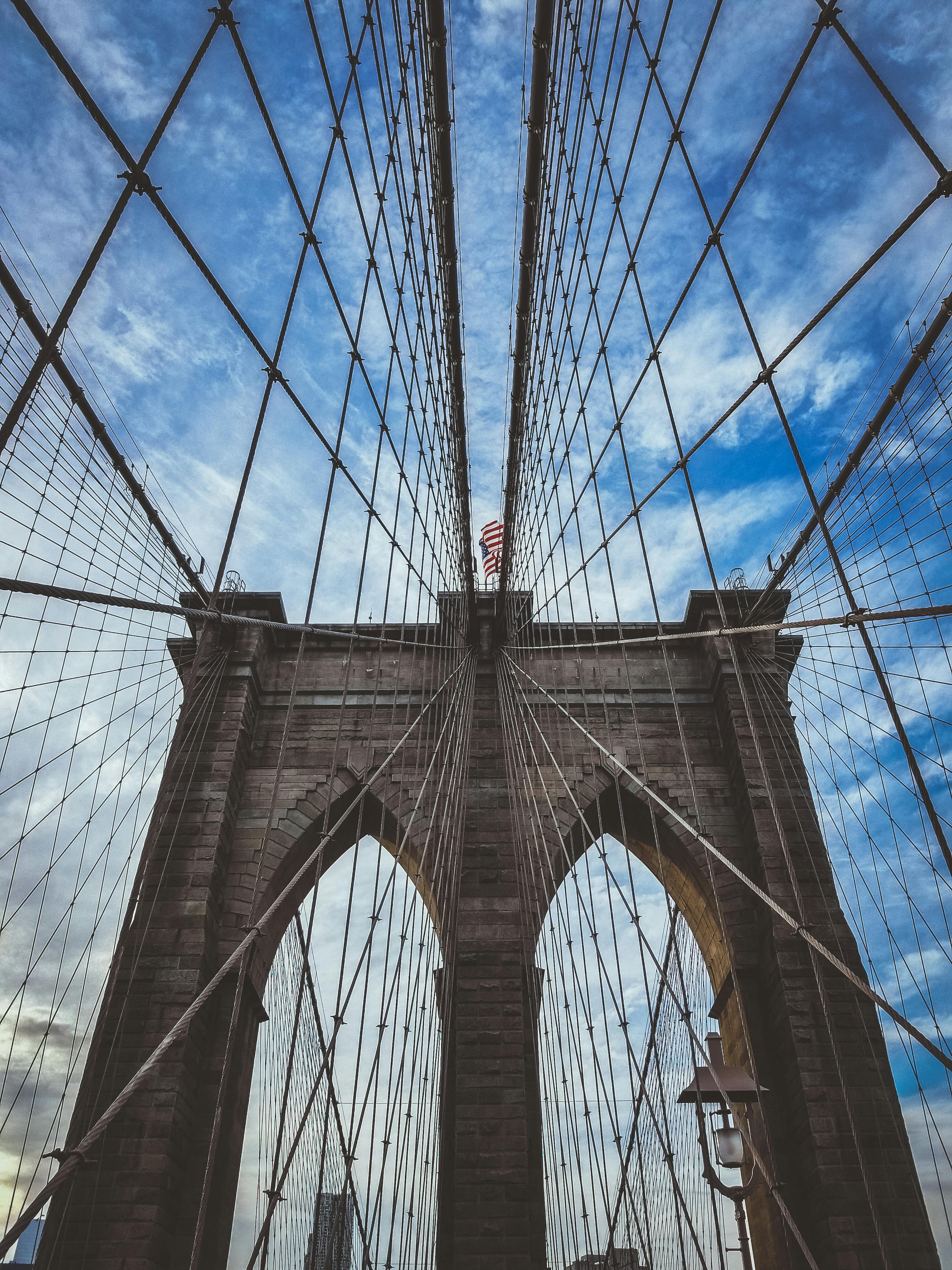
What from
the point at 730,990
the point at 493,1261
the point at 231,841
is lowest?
the point at 493,1261

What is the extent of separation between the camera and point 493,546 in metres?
12.4

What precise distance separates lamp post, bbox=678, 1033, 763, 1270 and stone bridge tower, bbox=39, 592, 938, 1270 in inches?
20.8

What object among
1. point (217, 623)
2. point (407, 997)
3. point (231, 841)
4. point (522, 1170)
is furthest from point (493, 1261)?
point (217, 623)

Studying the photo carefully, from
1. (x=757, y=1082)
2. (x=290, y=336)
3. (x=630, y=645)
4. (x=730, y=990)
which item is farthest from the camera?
(x=290, y=336)

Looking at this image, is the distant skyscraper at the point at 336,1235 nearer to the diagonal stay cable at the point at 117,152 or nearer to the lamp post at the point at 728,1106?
the lamp post at the point at 728,1106

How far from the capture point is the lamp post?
473cm

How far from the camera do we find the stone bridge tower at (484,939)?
7.26 meters

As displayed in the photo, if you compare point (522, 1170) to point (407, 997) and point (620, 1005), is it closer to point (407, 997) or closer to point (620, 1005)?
point (407, 997)

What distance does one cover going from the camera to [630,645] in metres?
11.3

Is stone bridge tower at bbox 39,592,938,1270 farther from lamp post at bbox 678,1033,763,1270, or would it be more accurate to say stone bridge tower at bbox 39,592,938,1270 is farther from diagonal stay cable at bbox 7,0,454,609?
diagonal stay cable at bbox 7,0,454,609

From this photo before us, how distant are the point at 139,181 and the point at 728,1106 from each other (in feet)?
15.9

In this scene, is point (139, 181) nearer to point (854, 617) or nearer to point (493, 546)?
point (854, 617)

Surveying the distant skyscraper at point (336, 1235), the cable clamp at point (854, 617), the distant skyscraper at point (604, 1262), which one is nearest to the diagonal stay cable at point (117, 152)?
the cable clamp at point (854, 617)

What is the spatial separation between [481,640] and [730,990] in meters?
4.93
